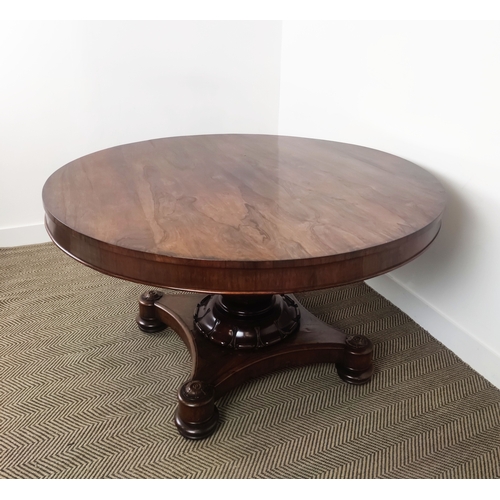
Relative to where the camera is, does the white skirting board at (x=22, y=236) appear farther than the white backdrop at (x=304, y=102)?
Yes

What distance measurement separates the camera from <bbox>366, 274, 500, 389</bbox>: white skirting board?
1.51m

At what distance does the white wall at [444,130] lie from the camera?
54.9 inches

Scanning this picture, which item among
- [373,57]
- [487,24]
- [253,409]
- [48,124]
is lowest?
[253,409]

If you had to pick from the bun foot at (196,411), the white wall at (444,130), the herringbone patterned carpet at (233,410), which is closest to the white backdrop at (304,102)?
the white wall at (444,130)

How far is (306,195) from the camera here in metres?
1.22

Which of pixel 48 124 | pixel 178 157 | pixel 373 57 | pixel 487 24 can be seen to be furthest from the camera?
pixel 48 124

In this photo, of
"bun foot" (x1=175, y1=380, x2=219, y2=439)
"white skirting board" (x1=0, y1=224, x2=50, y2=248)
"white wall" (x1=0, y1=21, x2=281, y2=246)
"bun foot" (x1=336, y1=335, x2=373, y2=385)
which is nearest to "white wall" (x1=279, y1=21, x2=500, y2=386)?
"bun foot" (x1=336, y1=335, x2=373, y2=385)

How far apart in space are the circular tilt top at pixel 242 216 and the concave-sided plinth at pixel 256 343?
1.30ft

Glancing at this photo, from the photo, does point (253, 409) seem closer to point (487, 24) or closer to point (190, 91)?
point (487, 24)

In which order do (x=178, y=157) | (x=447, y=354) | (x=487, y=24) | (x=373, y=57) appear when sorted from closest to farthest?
1. (x=487, y=24)
2. (x=178, y=157)
3. (x=447, y=354)
4. (x=373, y=57)

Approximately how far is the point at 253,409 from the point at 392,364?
1.68 ft

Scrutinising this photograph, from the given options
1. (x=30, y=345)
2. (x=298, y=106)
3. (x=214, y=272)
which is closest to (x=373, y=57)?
(x=298, y=106)

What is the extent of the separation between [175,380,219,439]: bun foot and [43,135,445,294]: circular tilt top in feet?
1.51

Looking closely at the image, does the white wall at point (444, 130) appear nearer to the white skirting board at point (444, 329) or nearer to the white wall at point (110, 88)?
the white skirting board at point (444, 329)
